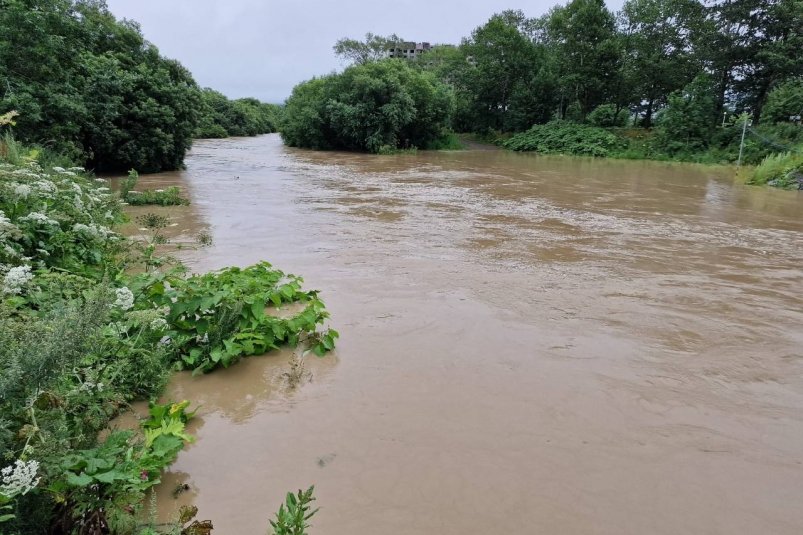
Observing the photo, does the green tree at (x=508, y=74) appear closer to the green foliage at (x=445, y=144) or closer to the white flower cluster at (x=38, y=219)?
the green foliage at (x=445, y=144)

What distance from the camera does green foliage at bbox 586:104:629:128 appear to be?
38406 millimetres

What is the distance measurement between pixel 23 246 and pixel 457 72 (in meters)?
44.7

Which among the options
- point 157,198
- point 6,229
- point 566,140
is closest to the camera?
point 6,229

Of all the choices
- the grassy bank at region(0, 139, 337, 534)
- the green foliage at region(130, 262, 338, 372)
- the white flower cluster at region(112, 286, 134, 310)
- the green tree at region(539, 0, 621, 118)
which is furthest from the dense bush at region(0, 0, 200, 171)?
the green tree at region(539, 0, 621, 118)

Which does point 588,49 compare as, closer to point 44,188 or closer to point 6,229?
point 44,188

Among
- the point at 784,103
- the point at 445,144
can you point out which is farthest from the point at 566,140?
the point at 784,103

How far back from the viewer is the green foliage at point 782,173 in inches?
640

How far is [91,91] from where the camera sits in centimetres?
1524

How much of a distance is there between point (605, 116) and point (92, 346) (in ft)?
136

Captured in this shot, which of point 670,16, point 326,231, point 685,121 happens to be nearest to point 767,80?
point 685,121

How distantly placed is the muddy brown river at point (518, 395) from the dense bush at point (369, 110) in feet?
78.0

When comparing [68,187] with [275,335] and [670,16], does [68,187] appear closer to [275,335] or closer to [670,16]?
[275,335]

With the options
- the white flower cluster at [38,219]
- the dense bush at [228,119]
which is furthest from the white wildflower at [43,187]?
the dense bush at [228,119]

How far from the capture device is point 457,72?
45188 millimetres
